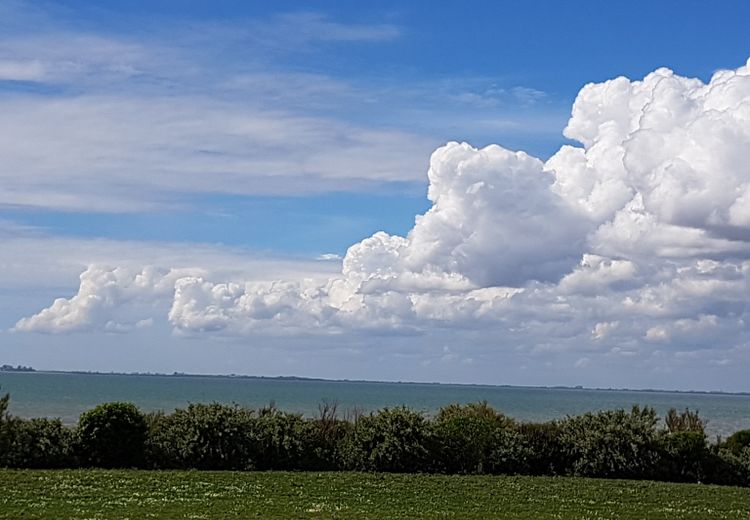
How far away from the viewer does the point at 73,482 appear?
23766 millimetres

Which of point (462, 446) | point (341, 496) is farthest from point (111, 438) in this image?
point (462, 446)

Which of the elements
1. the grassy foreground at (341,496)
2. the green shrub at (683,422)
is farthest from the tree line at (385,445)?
the green shrub at (683,422)

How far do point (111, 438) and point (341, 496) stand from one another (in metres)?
9.36

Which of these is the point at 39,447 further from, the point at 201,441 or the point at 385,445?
the point at 385,445

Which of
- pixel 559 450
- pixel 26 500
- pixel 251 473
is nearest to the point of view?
pixel 26 500

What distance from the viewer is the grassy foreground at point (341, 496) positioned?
20.5 meters

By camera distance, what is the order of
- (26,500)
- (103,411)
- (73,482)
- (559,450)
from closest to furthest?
(26,500) < (73,482) < (103,411) < (559,450)

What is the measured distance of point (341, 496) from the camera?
76.0 feet

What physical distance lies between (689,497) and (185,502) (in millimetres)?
13198

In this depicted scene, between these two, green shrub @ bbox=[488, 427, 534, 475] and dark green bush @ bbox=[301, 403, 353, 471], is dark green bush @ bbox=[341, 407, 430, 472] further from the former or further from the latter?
green shrub @ bbox=[488, 427, 534, 475]

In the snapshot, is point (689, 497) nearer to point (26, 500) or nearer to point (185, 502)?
point (185, 502)

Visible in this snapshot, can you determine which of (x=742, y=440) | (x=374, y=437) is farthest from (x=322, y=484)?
(x=742, y=440)

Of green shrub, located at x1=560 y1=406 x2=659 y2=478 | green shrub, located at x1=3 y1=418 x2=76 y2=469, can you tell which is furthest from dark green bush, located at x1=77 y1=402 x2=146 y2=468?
green shrub, located at x1=560 y1=406 x2=659 y2=478

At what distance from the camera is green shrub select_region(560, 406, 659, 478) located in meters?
30.7
